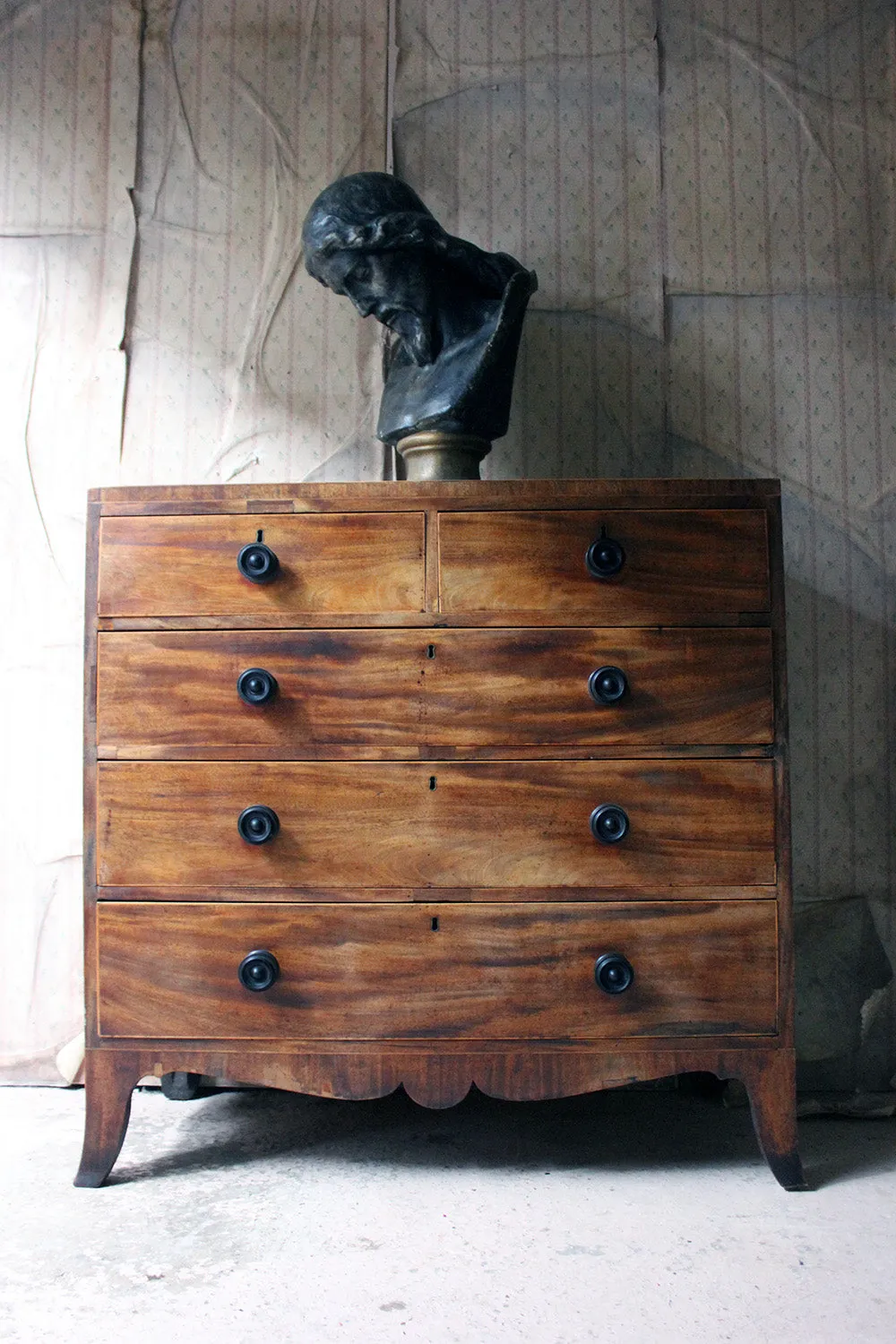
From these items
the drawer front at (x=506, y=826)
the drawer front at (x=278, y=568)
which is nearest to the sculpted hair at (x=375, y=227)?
the drawer front at (x=278, y=568)

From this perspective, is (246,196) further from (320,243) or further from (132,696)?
(132,696)

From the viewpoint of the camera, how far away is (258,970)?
1.62m

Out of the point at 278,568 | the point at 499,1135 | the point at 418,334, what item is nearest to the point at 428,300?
the point at 418,334

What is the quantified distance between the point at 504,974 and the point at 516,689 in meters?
0.45

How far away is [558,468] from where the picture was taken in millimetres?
2240

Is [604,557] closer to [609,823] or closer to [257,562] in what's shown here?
[609,823]

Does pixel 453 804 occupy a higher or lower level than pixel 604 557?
lower

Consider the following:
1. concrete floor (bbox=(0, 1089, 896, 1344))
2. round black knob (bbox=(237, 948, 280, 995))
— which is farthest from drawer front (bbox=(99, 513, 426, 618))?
concrete floor (bbox=(0, 1089, 896, 1344))

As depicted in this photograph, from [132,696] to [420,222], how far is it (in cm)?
96

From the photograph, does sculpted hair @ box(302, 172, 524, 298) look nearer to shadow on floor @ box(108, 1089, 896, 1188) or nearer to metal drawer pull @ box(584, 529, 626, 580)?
metal drawer pull @ box(584, 529, 626, 580)

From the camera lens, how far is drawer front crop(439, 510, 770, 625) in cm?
164

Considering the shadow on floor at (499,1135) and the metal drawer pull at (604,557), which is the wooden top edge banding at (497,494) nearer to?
the metal drawer pull at (604,557)

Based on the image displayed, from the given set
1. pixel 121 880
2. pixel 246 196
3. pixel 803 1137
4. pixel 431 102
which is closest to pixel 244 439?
pixel 246 196

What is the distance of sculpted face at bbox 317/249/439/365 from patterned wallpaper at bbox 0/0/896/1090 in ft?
1.14
